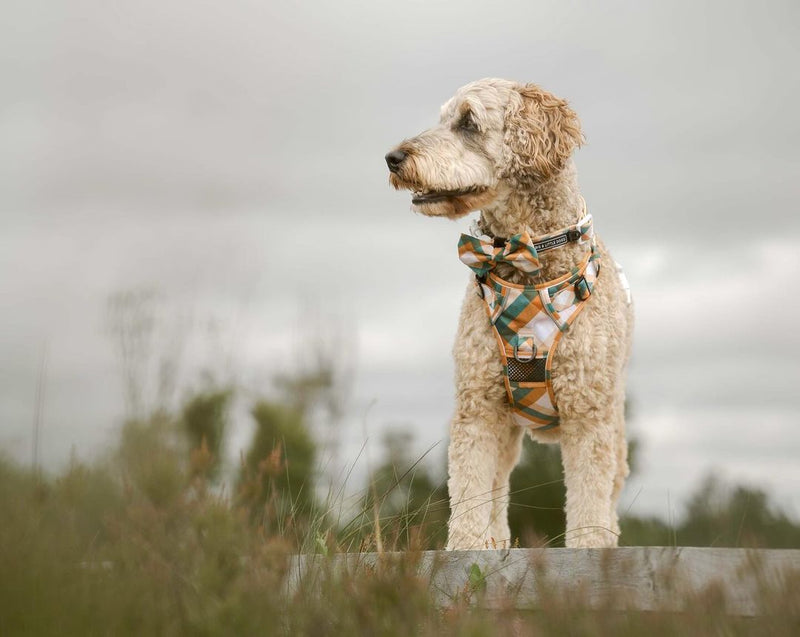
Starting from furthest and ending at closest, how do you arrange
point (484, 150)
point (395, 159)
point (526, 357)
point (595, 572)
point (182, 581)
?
1. point (484, 150)
2. point (526, 357)
3. point (395, 159)
4. point (595, 572)
5. point (182, 581)

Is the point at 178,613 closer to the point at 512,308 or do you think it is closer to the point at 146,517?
the point at 146,517

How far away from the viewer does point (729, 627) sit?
2545mm

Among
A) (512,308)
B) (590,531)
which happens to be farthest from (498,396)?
(590,531)

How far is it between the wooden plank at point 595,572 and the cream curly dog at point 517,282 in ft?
3.95

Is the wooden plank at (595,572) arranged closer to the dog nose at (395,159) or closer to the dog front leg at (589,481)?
the dog front leg at (589,481)

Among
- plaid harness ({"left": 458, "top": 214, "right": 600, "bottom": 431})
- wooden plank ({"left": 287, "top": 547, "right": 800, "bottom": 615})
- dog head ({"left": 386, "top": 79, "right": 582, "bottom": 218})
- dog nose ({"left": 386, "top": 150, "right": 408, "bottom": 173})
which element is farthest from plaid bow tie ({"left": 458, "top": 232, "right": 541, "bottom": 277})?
wooden plank ({"left": 287, "top": 547, "right": 800, "bottom": 615})

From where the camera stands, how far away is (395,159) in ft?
19.1

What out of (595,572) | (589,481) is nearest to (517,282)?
(589,481)

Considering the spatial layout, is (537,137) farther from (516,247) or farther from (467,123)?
(516,247)

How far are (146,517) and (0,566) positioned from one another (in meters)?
0.46

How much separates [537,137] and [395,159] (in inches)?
37.8

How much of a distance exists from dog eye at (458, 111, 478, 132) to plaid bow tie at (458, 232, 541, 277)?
75 centimetres

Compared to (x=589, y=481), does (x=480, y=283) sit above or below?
above

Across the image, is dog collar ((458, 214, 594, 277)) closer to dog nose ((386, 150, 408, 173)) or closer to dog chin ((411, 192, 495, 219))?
dog chin ((411, 192, 495, 219))
